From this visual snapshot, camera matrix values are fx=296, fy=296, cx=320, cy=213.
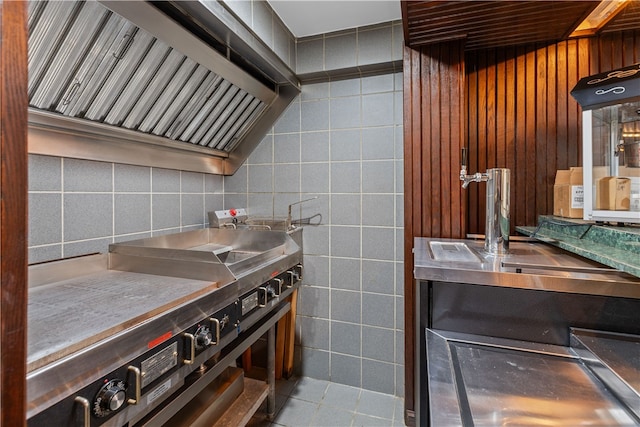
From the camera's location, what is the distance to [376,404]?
1839mm

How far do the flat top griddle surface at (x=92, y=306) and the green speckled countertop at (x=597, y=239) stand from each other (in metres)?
1.29

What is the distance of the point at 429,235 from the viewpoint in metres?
1.64

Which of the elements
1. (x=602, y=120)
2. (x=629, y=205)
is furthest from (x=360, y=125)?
(x=629, y=205)

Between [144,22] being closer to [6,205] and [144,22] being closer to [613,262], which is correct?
[6,205]

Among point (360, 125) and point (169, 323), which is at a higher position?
point (360, 125)

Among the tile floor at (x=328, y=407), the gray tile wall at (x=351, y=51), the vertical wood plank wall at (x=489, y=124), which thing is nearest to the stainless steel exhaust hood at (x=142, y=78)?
the gray tile wall at (x=351, y=51)

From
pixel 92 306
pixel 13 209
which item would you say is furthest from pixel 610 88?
pixel 92 306

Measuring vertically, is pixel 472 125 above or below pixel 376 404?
above

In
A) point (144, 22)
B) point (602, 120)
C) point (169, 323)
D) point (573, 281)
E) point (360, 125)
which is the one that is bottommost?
point (169, 323)

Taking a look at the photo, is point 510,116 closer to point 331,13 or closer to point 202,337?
point 331,13

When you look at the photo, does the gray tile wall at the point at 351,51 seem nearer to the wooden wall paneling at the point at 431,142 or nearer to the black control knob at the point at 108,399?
the wooden wall paneling at the point at 431,142

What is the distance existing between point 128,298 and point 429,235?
4.65 ft

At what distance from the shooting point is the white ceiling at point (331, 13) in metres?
1.65

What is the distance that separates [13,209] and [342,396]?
6.48 ft
